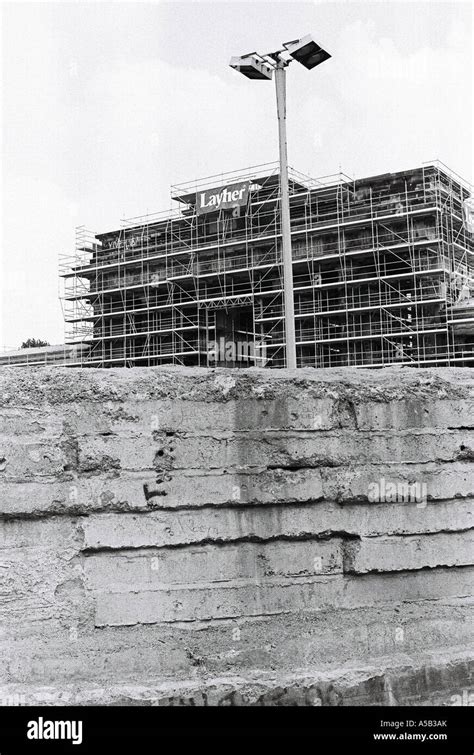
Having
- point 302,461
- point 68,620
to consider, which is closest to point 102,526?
point 68,620

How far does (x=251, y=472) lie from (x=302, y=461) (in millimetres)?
237

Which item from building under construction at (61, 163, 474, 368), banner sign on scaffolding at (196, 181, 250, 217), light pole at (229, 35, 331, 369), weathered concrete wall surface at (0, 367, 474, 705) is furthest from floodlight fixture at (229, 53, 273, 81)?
banner sign on scaffolding at (196, 181, 250, 217)

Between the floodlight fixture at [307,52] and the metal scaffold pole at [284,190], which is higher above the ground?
the floodlight fixture at [307,52]

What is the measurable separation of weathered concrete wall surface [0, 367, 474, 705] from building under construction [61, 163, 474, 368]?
3009 centimetres

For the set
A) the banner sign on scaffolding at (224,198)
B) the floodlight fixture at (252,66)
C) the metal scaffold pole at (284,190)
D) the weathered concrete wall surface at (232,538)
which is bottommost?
the weathered concrete wall surface at (232,538)

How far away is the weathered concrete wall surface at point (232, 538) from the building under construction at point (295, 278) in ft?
98.7

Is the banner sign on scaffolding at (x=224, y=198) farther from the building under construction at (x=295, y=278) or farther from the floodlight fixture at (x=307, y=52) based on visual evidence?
the floodlight fixture at (x=307, y=52)

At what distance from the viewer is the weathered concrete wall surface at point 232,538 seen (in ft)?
11.1

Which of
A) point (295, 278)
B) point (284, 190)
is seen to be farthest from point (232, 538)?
point (295, 278)

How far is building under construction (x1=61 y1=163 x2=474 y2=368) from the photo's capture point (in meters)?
35.6

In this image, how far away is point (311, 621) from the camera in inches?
141

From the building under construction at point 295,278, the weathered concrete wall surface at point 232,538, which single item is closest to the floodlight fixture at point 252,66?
the weathered concrete wall surface at point 232,538

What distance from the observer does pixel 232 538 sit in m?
3.52
